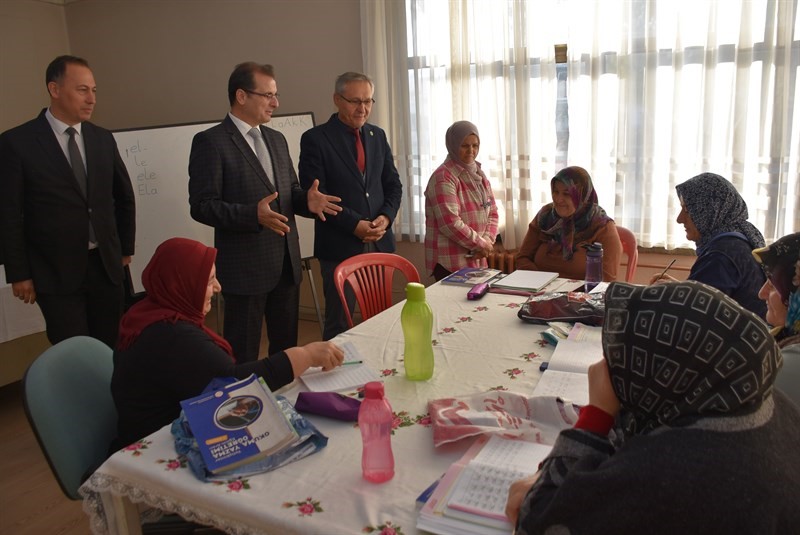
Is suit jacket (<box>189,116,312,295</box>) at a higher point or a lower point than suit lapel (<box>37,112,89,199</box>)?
lower

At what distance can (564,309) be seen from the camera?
205cm

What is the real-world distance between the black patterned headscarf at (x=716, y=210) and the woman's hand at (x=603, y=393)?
155cm

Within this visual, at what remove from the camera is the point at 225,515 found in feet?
3.71

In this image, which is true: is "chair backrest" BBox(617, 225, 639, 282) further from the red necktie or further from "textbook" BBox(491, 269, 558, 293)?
the red necktie

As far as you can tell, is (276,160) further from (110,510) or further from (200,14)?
(200,14)

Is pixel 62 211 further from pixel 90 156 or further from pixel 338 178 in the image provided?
pixel 338 178

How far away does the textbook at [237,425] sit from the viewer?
1218 millimetres

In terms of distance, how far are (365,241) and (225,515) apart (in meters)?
2.01

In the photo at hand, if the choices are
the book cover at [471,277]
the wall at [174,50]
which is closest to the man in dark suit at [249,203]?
the book cover at [471,277]

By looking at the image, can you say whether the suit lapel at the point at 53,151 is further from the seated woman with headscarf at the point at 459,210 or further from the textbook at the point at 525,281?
the textbook at the point at 525,281

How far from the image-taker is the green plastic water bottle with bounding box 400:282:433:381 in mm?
1604

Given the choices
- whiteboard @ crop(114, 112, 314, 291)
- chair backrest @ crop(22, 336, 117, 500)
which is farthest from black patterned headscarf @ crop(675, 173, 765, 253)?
whiteboard @ crop(114, 112, 314, 291)

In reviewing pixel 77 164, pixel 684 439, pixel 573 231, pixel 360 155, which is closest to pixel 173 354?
pixel 684 439

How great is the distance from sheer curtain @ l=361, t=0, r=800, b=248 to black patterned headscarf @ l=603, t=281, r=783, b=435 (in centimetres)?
275
